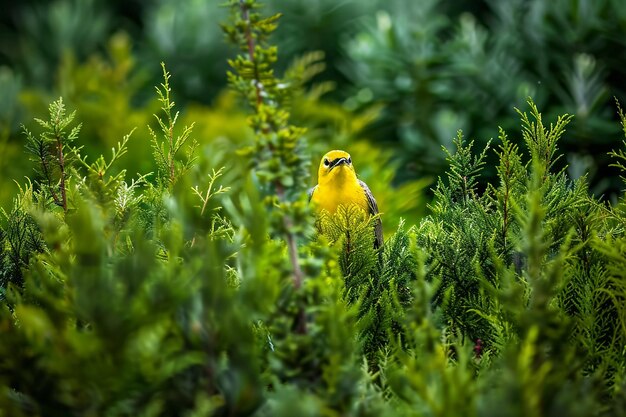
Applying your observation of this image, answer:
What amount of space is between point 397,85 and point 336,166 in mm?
2328

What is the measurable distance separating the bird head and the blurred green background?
47 centimetres

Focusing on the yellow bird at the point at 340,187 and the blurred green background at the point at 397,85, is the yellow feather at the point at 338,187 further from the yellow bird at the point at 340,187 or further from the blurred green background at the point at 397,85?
→ the blurred green background at the point at 397,85

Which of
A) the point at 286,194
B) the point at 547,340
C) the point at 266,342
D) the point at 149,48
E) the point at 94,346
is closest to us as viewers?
the point at 94,346

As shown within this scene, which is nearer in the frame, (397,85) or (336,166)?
(336,166)

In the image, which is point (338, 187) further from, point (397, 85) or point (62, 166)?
point (397, 85)

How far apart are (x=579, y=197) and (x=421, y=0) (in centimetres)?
485

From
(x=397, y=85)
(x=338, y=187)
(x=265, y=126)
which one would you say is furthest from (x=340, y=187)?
(x=265, y=126)

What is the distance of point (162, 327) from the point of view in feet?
4.52

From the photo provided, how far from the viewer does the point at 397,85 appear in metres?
6.05

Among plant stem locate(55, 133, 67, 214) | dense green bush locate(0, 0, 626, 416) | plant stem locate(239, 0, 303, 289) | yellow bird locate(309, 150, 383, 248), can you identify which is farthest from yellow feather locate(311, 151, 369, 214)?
plant stem locate(239, 0, 303, 289)

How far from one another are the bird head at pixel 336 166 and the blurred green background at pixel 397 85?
1.53ft

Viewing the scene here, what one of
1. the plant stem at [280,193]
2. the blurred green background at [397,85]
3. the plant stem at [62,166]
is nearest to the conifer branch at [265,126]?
the plant stem at [280,193]

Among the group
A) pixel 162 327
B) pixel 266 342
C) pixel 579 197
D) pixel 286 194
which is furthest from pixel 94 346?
pixel 579 197

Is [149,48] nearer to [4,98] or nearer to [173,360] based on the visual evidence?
[4,98]
